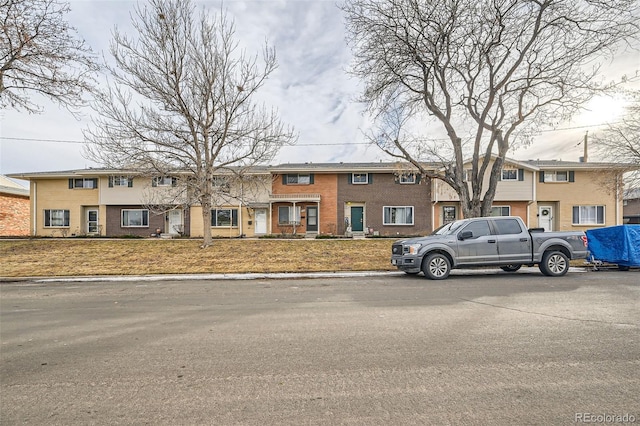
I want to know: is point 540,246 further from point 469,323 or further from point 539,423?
point 539,423

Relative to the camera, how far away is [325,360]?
4.08 metres

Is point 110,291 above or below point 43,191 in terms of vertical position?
below

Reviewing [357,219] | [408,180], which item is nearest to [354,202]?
[357,219]

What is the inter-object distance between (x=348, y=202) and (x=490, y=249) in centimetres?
1619

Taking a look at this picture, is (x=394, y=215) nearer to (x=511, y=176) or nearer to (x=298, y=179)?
(x=298, y=179)

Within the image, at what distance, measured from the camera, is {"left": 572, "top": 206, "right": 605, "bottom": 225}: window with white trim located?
1033 inches

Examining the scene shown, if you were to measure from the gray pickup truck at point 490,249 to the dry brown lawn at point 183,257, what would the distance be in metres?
2.74

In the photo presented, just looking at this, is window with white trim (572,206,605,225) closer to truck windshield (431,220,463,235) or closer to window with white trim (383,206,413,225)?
window with white trim (383,206,413,225)

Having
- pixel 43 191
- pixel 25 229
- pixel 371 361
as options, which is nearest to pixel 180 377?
pixel 371 361

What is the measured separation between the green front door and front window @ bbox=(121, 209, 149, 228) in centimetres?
1663

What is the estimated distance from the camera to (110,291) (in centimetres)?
938

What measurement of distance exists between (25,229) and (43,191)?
7.08m

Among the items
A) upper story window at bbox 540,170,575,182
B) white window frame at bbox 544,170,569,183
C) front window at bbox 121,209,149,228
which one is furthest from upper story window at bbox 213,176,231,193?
white window frame at bbox 544,170,569,183

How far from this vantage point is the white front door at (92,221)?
90.7 feet
